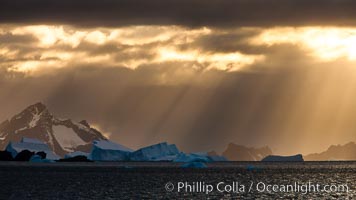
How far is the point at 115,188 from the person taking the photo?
122 m

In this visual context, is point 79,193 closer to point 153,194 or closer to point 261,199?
point 153,194

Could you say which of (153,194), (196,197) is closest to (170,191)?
(153,194)

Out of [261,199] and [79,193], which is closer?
[261,199]

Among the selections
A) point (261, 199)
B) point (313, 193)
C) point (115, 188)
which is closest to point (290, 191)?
point (313, 193)

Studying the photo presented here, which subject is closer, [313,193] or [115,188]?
[313,193]

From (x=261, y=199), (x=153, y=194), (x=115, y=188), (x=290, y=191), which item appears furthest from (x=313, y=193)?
(x=115, y=188)

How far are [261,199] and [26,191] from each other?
116ft

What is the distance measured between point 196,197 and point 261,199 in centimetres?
780

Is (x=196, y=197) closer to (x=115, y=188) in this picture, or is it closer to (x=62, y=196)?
(x=62, y=196)

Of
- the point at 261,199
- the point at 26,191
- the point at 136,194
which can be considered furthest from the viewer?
the point at 26,191

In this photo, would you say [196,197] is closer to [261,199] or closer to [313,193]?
[261,199]

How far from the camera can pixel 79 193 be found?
109812 millimetres

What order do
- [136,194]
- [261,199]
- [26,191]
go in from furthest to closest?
[26,191], [136,194], [261,199]

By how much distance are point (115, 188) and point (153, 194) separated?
1584 centimetres
